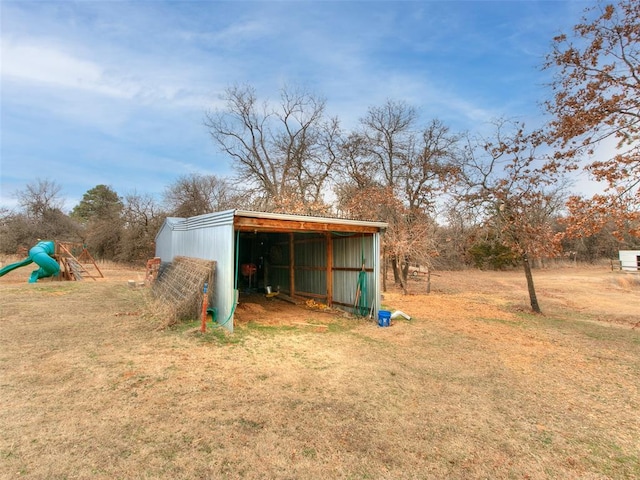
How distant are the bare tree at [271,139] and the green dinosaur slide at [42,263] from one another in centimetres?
1065

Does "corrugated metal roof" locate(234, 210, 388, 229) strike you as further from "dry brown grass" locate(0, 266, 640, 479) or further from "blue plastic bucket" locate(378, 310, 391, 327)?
"dry brown grass" locate(0, 266, 640, 479)

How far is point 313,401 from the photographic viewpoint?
356cm

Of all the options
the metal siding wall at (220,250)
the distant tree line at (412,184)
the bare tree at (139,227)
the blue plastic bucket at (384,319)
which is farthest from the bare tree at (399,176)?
the bare tree at (139,227)

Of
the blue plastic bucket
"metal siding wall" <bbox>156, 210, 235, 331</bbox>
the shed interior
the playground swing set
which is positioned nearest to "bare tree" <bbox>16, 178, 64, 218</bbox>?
the playground swing set

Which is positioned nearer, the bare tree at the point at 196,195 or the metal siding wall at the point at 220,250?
the metal siding wall at the point at 220,250

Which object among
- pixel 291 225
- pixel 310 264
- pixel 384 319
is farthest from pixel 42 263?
pixel 384 319

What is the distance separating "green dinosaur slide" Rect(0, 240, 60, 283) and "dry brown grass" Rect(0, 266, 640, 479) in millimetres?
8248

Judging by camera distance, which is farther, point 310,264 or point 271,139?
point 271,139

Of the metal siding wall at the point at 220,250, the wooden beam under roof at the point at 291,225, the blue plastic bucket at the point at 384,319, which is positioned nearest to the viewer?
the metal siding wall at the point at 220,250

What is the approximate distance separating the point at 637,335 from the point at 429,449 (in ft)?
24.3

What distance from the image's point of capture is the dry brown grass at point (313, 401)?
8.28 feet

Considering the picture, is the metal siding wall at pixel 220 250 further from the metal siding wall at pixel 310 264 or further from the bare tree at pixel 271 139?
the bare tree at pixel 271 139

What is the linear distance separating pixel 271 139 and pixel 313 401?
71.4 ft

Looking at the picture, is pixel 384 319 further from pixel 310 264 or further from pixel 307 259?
pixel 307 259
